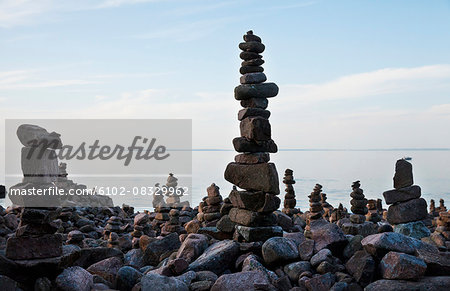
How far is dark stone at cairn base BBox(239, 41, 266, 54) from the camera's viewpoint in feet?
37.7

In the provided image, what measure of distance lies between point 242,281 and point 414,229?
→ 6.14 m

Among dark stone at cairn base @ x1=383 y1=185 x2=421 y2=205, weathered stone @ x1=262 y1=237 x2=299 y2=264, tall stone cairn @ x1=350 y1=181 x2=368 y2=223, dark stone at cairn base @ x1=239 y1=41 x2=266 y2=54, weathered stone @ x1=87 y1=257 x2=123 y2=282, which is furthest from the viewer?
tall stone cairn @ x1=350 y1=181 x2=368 y2=223

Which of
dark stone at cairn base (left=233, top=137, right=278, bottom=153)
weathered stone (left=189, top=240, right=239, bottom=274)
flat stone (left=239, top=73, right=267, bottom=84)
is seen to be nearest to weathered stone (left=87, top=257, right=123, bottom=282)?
weathered stone (left=189, top=240, right=239, bottom=274)

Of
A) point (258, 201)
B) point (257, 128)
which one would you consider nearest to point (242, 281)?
point (258, 201)

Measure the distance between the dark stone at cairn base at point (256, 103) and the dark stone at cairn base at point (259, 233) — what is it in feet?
9.78

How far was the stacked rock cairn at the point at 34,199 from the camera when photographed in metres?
8.77

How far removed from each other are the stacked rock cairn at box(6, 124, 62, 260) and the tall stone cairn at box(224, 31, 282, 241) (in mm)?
4345

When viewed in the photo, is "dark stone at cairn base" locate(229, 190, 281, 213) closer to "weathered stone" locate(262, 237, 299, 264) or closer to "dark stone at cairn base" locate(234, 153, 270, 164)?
"dark stone at cairn base" locate(234, 153, 270, 164)

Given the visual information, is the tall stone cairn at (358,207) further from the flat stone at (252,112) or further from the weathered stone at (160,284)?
the weathered stone at (160,284)

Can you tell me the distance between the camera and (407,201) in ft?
41.2

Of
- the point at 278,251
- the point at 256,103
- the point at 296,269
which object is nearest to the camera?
the point at 296,269

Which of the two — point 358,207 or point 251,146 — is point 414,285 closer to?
point 251,146

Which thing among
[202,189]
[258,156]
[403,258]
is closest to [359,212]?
[258,156]

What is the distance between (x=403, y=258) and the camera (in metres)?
8.14
